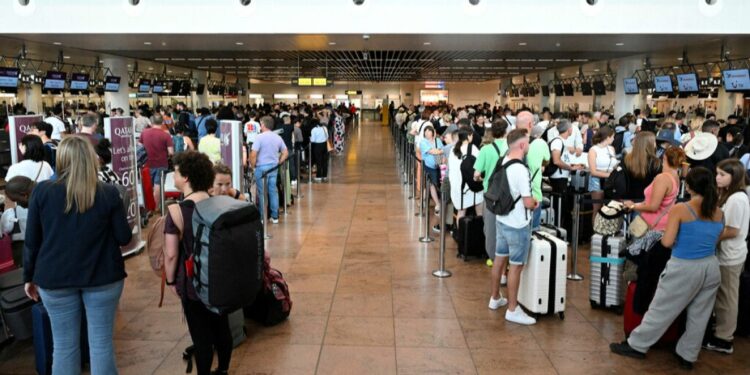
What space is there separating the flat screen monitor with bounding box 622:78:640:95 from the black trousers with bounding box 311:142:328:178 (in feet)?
45.5

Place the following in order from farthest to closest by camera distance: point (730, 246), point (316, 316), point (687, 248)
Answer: point (316, 316)
point (730, 246)
point (687, 248)

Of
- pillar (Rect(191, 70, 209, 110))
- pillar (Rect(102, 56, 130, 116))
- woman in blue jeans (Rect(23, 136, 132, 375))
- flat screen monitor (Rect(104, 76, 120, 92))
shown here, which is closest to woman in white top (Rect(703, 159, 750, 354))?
woman in blue jeans (Rect(23, 136, 132, 375))

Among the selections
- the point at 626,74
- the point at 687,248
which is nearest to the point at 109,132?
the point at 687,248

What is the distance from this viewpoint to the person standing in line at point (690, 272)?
12.8 ft

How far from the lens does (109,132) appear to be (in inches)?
273

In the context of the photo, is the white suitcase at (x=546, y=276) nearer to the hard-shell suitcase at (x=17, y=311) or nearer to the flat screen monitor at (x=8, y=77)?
the hard-shell suitcase at (x=17, y=311)

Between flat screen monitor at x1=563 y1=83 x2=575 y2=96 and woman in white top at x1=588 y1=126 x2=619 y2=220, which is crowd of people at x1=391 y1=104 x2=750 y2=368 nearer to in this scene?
woman in white top at x1=588 y1=126 x2=619 y2=220

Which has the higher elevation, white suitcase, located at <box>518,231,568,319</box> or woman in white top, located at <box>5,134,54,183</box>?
woman in white top, located at <box>5,134,54,183</box>

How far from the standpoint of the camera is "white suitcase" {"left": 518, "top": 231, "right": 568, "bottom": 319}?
4.98m

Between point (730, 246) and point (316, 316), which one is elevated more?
point (730, 246)

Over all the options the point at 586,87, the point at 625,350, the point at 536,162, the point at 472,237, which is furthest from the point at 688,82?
the point at 625,350

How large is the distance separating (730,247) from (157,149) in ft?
25.7
